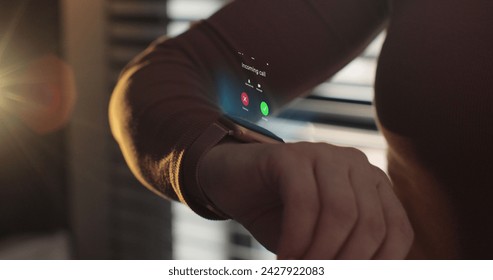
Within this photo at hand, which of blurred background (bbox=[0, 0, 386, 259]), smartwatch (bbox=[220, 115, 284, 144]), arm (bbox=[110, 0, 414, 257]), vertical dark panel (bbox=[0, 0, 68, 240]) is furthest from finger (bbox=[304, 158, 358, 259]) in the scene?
vertical dark panel (bbox=[0, 0, 68, 240])

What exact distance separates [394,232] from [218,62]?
0.38m

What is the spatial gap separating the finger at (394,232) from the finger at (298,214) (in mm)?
64

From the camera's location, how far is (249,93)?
24.7 inches

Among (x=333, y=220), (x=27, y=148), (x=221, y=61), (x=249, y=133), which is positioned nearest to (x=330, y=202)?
(x=333, y=220)

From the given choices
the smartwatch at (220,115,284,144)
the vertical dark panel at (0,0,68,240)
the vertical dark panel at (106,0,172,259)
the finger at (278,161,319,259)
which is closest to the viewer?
the finger at (278,161,319,259)

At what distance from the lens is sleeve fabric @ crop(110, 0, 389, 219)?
700 millimetres

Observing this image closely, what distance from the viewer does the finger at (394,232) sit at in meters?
0.47

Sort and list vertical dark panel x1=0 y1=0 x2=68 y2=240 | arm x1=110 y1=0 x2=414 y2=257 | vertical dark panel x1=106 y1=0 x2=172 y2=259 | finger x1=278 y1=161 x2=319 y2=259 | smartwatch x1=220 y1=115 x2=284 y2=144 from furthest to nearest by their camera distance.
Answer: vertical dark panel x1=106 y1=0 x2=172 y2=259 < vertical dark panel x1=0 y1=0 x2=68 y2=240 < arm x1=110 y1=0 x2=414 y2=257 < smartwatch x1=220 y1=115 x2=284 y2=144 < finger x1=278 y1=161 x2=319 y2=259

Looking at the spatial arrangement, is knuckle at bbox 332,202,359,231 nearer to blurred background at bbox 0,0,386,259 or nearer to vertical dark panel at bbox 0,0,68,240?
blurred background at bbox 0,0,386,259

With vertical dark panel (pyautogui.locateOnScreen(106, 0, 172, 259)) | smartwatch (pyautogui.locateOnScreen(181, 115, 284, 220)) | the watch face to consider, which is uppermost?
the watch face

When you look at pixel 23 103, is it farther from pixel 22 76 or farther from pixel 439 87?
pixel 439 87

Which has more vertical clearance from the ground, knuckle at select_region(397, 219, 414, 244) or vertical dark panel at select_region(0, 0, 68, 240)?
knuckle at select_region(397, 219, 414, 244)

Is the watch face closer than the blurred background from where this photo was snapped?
Yes

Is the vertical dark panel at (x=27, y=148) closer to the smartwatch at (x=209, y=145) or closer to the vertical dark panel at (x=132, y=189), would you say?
the vertical dark panel at (x=132, y=189)
